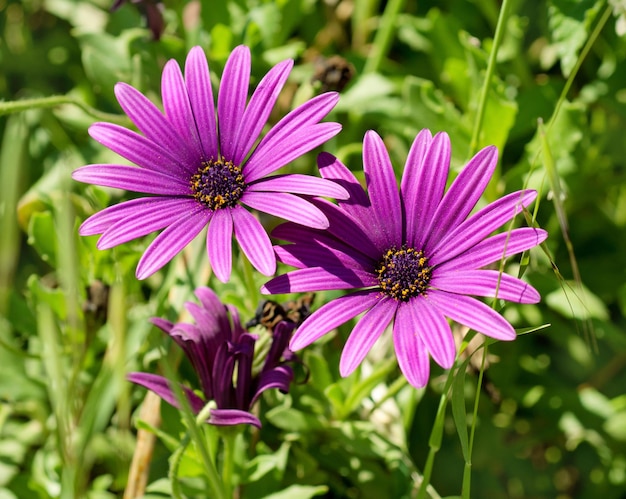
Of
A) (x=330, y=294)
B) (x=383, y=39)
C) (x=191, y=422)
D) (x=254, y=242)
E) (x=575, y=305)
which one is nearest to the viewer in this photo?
(x=191, y=422)

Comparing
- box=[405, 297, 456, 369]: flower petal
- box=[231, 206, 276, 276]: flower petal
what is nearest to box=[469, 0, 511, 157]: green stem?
box=[405, 297, 456, 369]: flower petal

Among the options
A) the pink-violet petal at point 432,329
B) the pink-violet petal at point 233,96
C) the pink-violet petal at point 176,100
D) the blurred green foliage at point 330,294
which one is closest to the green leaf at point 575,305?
the blurred green foliage at point 330,294

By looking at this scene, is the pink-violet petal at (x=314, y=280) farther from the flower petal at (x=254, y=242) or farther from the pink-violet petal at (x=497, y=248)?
the pink-violet petal at (x=497, y=248)

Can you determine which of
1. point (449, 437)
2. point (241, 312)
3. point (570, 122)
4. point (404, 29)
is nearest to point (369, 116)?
point (404, 29)

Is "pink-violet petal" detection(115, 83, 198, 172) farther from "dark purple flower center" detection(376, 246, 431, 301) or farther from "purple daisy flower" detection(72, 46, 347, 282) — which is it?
"dark purple flower center" detection(376, 246, 431, 301)

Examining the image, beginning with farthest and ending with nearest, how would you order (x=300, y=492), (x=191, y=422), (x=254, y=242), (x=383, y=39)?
1. (x=383, y=39)
2. (x=300, y=492)
3. (x=254, y=242)
4. (x=191, y=422)

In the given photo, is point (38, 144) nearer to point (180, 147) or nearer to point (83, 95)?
point (83, 95)

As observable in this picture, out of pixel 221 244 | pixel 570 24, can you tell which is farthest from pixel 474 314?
pixel 570 24

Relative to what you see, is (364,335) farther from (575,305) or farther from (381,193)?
(575,305)
